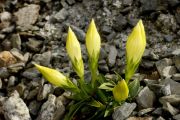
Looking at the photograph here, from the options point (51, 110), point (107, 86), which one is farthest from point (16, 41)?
point (107, 86)

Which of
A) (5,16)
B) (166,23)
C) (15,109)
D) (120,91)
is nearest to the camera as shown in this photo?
(120,91)

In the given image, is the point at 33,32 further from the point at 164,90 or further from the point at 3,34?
the point at 164,90

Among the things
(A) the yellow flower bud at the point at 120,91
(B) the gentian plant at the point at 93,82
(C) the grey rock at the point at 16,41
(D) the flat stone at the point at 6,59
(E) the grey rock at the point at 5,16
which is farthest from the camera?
(E) the grey rock at the point at 5,16

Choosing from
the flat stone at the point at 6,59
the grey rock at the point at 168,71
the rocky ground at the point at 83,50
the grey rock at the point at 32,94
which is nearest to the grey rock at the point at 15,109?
the rocky ground at the point at 83,50

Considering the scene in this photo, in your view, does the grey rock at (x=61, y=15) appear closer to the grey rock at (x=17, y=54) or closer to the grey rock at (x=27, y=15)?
the grey rock at (x=27, y=15)

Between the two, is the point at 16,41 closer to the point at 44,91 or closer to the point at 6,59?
the point at 6,59

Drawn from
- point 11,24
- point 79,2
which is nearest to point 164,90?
point 79,2
